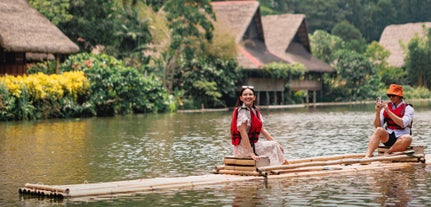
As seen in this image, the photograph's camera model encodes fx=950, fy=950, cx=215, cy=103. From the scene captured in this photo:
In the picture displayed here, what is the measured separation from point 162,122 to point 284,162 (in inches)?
729

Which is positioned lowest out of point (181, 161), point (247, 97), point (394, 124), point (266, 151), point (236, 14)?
point (181, 161)

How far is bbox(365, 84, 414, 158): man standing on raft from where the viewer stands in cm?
1528

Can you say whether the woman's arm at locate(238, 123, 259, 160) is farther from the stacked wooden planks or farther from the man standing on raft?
the man standing on raft

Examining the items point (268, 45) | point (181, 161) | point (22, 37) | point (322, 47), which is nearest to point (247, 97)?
point (181, 161)

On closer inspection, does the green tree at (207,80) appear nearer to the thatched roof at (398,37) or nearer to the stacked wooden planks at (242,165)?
the thatched roof at (398,37)

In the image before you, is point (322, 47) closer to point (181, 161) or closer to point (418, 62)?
point (418, 62)

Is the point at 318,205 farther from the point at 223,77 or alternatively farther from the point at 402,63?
the point at 402,63

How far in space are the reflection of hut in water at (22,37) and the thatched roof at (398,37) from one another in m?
41.3

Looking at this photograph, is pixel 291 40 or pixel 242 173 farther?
pixel 291 40

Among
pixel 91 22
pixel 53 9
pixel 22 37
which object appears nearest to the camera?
pixel 22 37

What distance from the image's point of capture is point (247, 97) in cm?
1355

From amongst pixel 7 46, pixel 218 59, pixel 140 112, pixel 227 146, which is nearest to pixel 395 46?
pixel 218 59

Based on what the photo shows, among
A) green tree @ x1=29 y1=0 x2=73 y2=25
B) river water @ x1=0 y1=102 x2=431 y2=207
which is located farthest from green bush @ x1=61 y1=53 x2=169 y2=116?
river water @ x1=0 y1=102 x2=431 y2=207

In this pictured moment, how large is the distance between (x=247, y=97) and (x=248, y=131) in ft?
1.77
